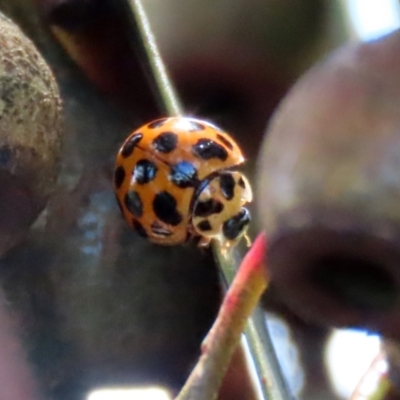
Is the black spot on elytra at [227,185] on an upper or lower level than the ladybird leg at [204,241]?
upper

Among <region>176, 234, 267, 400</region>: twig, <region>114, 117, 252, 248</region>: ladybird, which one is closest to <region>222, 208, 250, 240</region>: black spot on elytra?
<region>114, 117, 252, 248</region>: ladybird

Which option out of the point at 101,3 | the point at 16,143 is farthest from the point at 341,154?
the point at 101,3

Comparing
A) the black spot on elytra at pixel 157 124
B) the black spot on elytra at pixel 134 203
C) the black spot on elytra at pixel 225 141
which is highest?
the black spot on elytra at pixel 157 124

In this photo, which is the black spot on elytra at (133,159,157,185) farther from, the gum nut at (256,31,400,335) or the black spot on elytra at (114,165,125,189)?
the gum nut at (256,31,400,335)

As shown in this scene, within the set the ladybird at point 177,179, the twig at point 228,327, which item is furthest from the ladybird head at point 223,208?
the twig at point 228,327

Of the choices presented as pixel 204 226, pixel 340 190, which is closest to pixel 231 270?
pixel 204 226

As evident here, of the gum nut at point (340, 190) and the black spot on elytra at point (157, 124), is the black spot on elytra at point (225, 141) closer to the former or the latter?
the black spot on elytra at point (157, 124)

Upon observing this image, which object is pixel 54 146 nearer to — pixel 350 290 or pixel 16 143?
pixel 16 143

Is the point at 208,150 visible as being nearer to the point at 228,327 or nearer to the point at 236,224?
the point at 236,224
